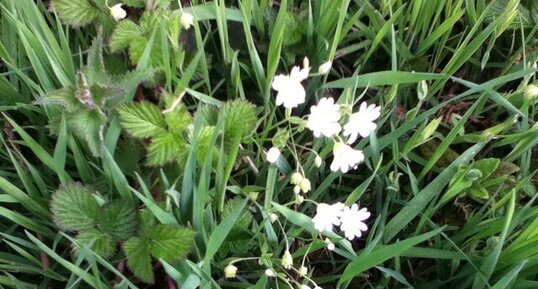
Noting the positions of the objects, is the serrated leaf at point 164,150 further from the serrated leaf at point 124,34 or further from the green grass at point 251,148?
the serrated leaf at point 124,34

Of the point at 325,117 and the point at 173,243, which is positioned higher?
the point at 325,117

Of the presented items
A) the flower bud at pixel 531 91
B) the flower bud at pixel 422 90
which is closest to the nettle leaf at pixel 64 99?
the flower bud at pixel 422 90

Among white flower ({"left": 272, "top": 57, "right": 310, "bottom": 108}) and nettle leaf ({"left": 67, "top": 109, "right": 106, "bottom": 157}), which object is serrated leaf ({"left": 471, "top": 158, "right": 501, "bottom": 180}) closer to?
white flower ({"left": 272, "top": 57, "right": 310, "bottom": 108})

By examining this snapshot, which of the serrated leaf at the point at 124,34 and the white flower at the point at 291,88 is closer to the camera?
the white flower at the point at 291,88

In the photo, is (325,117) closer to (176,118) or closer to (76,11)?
(176,118)

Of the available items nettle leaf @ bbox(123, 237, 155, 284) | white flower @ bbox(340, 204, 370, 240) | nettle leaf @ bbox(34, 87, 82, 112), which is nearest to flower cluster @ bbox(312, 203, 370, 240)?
white flower @ bbox(340, 204, 370, 240)

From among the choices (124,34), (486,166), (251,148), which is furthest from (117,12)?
(486,166)

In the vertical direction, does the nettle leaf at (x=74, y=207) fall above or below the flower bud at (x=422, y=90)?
below
